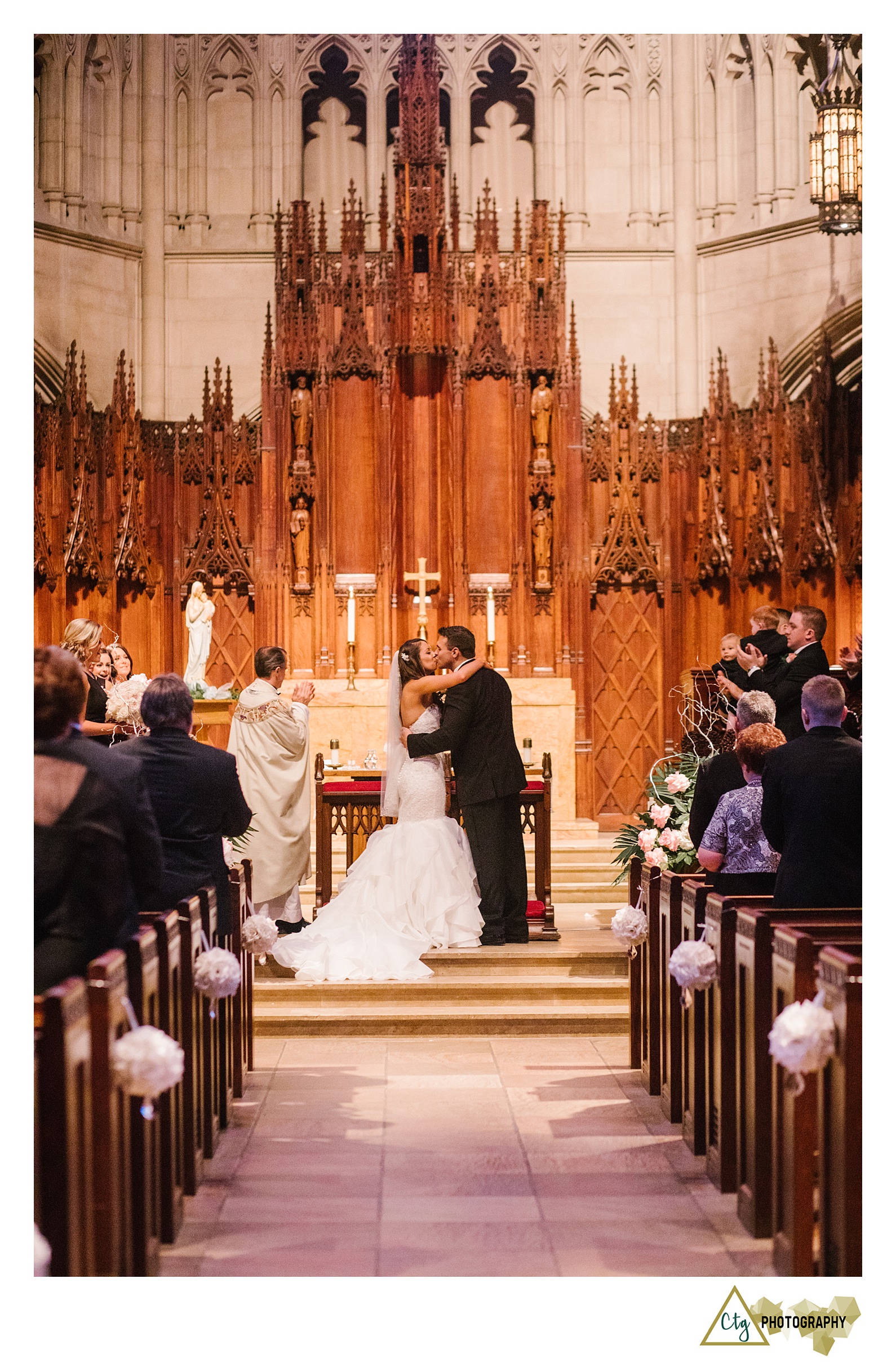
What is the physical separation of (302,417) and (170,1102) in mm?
8476

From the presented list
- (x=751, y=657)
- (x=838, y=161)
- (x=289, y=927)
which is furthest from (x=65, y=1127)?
(x=838, y=161)

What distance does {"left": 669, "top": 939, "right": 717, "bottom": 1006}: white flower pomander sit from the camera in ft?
14.5

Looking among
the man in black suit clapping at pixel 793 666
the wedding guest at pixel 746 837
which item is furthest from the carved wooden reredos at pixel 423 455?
the wedding guest at pixel 746 837

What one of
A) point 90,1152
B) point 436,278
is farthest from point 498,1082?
point 436,278

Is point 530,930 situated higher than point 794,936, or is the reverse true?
point 794,936

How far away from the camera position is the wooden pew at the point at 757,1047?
3.92 metres

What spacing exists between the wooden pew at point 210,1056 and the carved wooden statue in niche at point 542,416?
290 inches

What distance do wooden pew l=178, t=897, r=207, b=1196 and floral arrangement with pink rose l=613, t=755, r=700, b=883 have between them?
2.31m

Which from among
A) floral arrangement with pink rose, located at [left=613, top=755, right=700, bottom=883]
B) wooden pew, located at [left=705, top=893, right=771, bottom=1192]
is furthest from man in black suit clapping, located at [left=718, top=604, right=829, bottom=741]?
wooden pew, located at [left=705, top=893, right=771, bottom=1192]

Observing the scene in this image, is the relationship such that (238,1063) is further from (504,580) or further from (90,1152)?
(504,580)

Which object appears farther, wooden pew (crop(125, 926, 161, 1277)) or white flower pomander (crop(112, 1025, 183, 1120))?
wooden pew (crop(125, 926, 161, 1277))

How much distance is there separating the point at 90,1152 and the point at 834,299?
11.2m

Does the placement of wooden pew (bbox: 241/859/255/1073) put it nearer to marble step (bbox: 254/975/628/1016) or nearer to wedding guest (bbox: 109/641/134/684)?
marble step (bbox: 254/975/628/1016)

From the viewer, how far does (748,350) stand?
13.1m
